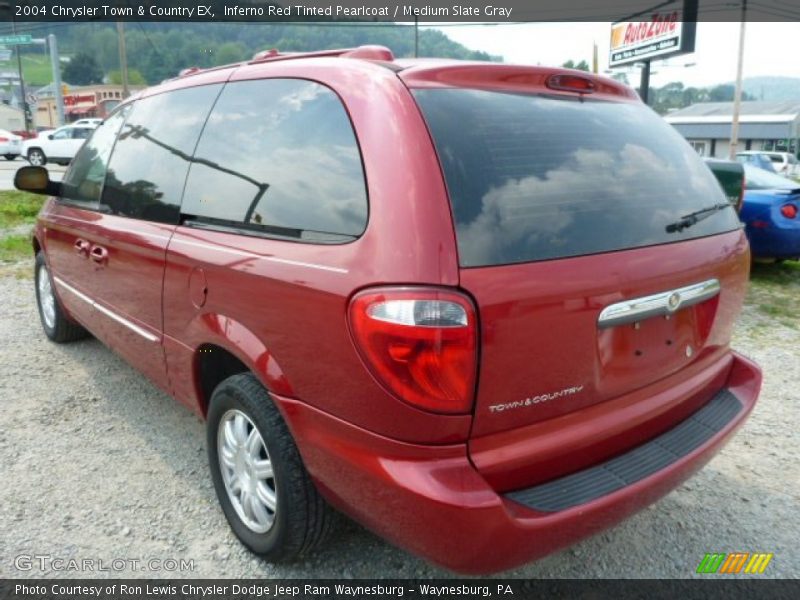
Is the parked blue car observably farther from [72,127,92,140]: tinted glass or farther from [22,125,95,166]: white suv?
[72,127,92,140]: tinted glass

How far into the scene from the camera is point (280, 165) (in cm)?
218

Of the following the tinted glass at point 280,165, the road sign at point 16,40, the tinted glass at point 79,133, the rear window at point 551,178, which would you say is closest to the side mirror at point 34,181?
the tinted glass at point 280,165

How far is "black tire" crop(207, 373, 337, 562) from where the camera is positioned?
214cm

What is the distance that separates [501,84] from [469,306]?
2.79 feet

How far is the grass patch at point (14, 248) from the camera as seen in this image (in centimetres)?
798

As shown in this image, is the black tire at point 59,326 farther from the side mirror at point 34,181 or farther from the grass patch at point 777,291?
the grass patch at point 777,291

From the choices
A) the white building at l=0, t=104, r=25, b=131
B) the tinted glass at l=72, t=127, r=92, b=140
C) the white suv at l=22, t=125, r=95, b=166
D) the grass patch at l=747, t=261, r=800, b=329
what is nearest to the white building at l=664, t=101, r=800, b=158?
the tinted glass at l=72, t=127, r=92, b=140

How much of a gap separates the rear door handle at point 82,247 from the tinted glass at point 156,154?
27 cm

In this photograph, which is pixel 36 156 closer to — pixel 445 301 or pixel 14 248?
pixel 14 248

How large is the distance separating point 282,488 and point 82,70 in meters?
105

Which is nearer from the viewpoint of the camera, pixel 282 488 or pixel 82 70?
pixel 282 488

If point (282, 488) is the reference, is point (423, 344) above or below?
above

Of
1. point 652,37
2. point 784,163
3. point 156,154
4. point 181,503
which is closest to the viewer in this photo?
point 181,503

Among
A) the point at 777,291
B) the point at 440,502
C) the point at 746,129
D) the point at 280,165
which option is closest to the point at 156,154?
the point at 280,165
